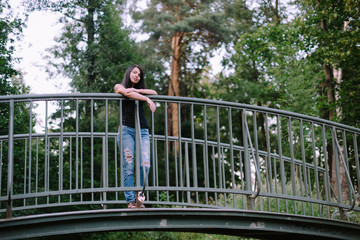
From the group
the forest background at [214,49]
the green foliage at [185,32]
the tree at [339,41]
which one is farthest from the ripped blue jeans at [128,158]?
the green foliage at [185,32]

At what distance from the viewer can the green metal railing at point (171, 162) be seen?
4.78 metres

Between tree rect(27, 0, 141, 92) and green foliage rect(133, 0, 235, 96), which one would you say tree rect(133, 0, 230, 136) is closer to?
green foliage rect(133, 0, 235, 96)

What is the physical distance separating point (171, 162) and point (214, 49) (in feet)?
22.2

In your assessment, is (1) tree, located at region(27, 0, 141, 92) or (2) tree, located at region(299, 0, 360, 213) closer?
(2) tree, located at region(299, 0, 360, 213)

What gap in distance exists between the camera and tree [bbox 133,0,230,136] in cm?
1989

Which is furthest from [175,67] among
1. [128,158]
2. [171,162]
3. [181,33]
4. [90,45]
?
[128,158]

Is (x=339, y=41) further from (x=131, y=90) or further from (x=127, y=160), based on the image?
(x=127, y=160)

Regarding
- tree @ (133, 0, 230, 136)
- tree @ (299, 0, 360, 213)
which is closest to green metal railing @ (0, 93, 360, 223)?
tree @ (299, 0, 360, 213)

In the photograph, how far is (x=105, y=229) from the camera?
458 centimetres

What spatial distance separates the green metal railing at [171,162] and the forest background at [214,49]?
106cm

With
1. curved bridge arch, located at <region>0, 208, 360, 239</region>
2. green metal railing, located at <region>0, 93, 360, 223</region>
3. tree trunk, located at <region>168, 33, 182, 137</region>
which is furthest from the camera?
tree trunk, located at <region>168, 33, 182, 137</region>

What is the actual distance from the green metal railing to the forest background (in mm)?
1057

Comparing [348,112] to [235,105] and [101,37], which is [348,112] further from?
[101,37]

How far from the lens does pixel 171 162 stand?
61.8 ft
